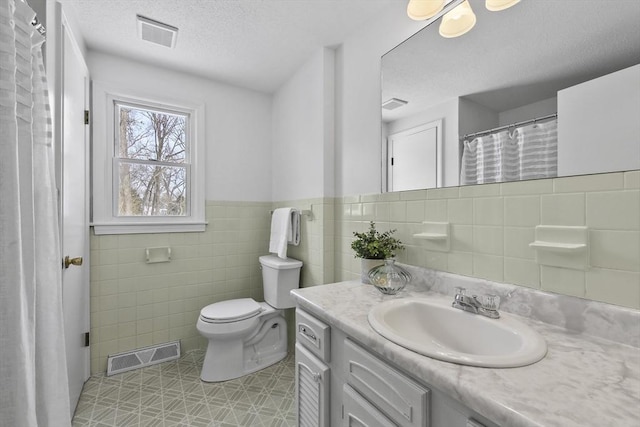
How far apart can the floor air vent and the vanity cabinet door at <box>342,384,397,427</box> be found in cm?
179

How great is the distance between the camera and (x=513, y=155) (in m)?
0.99

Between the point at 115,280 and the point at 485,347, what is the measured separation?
2304mm

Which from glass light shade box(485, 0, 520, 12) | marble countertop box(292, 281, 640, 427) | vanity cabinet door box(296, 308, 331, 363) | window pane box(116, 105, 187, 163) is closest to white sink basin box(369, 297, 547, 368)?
marble countertop box(292, 281, 640, 427)

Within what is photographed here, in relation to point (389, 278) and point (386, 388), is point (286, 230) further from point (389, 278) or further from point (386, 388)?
point (386, 388)

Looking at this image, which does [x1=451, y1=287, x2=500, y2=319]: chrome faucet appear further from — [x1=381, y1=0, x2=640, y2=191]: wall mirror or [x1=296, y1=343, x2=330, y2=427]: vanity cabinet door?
[x1=296, y1=343, x2=330, y2=427]: vanity cabinet door

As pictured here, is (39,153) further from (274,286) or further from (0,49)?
(274,286)

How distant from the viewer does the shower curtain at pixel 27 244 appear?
2.27 ft

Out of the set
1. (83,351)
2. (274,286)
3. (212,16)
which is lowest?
(83,351)

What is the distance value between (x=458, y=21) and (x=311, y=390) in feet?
5.35

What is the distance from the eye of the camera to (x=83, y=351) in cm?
185

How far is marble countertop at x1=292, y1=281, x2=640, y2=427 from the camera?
0.48m

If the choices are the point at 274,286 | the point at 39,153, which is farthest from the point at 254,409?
the point at 39,153

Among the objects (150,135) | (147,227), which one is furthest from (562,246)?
(150,135)

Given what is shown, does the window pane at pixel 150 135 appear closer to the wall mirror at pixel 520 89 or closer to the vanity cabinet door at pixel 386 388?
the wall mirror at pixel 520 89
